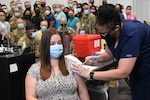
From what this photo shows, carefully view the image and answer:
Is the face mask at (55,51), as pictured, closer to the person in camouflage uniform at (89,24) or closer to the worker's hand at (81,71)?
the worker's hand at (81,71)

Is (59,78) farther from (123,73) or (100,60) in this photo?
(123,73)

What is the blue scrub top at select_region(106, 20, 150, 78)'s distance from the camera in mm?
1539

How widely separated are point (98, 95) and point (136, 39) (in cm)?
90

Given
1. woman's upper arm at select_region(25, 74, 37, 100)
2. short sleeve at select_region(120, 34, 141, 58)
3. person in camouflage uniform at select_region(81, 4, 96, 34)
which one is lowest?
woman's upper arm at select_region(25, 74, 37, 100)

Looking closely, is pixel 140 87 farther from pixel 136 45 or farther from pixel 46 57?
pixel 46 57

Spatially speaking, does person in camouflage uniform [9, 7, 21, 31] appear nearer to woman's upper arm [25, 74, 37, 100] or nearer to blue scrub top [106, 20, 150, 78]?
woman's upper arm [25, 74, 37, 100]

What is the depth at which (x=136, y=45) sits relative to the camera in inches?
60.5

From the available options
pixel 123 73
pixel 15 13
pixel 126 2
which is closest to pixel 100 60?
pixel 123 73

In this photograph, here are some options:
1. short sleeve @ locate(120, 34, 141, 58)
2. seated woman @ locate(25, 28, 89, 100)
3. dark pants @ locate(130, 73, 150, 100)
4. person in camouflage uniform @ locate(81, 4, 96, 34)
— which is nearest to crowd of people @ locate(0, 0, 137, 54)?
person in camouflage uniform @ locate(81, 4, 96, 34)

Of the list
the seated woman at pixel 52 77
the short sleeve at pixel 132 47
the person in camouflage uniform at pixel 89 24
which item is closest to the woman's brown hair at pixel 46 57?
the seated woman at pixel 52 77

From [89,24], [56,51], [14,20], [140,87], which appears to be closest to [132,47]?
[140,87]

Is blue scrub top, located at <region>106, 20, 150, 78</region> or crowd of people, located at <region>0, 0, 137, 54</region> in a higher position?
blue scrub top, located at <region>106, 20, 150, 78</region>

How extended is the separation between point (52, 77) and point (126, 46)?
58cm

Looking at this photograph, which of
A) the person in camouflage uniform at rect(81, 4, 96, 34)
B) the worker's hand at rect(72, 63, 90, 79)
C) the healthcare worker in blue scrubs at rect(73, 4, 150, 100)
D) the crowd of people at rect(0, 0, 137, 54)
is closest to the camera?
the healthcare worker in blue scrubs at rect(73, 4, 150, 100)
